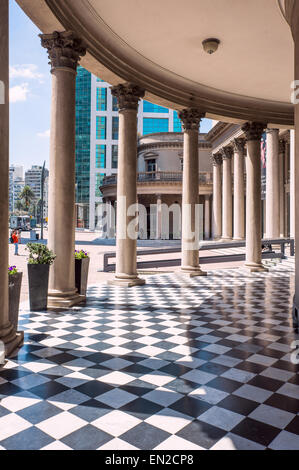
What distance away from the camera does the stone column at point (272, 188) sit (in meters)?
24.2

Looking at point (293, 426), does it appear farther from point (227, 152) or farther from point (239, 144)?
point (227, 152)

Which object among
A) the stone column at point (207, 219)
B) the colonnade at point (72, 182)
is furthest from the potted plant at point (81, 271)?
the stone column at point (207, 219)

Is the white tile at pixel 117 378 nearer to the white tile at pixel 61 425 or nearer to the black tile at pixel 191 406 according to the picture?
the black tile at pixel 191 406

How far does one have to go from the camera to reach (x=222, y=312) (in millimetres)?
8906

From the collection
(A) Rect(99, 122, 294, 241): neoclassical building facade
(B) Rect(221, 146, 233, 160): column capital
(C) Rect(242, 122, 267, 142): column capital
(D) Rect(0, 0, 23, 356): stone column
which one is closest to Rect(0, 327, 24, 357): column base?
(D) Rect(0, 0, 23, 356): stone column

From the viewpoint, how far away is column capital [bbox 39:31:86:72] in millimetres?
8867

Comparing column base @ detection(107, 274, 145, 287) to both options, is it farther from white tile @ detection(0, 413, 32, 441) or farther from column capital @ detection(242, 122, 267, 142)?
white tile @ detection(0, 413, 32, 441)

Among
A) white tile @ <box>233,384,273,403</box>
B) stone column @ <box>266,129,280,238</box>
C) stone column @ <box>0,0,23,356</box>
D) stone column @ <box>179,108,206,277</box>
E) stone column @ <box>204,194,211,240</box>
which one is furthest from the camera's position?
stone column @ <box>204,194,211,240</box>

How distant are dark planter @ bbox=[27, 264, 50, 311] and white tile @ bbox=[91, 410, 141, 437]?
519cm

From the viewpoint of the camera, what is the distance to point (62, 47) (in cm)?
893

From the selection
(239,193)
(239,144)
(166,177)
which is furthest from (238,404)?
(166,177)

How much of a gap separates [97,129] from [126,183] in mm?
67373

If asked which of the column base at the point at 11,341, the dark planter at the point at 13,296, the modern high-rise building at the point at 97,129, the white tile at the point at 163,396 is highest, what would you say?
the modern high-rise building at the point at 97,129

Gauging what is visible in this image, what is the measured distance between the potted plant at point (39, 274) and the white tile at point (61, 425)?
506 cm
